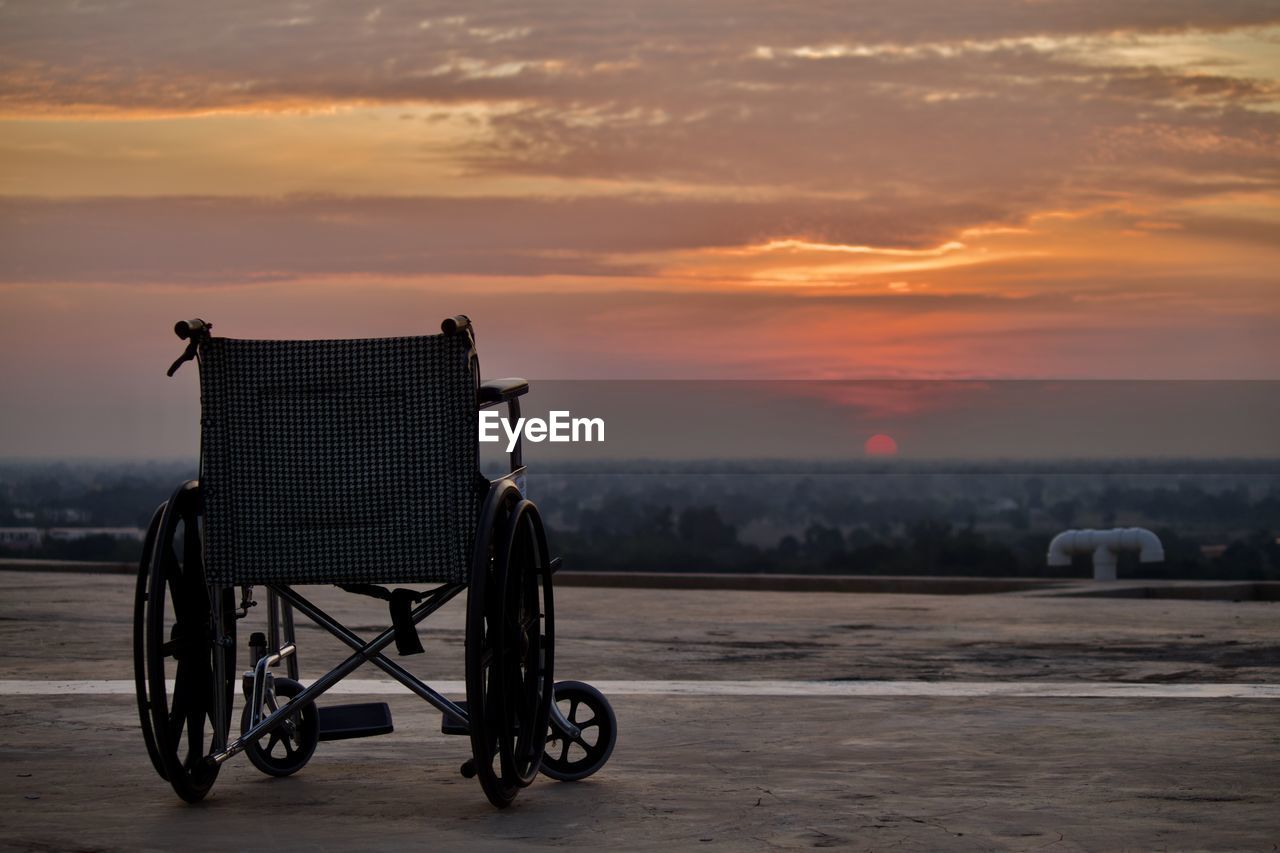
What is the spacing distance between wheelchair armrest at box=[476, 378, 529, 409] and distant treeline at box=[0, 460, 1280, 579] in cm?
2375

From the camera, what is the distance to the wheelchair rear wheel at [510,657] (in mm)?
5277

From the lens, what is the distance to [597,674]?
394 inches

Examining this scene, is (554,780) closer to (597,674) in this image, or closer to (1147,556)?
(597,674)

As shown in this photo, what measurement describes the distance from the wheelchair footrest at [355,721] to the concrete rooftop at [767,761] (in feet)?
0.56

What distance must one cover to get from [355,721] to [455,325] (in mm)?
1565

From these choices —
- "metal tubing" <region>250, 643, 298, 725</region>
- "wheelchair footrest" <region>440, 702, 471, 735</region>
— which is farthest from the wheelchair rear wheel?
"metal tubing" <region>250, 643, 298, 725</region>

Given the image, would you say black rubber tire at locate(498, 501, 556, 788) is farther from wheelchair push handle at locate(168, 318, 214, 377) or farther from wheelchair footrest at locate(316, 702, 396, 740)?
wheelchair push handle at locate(168, 318, 214, 377)

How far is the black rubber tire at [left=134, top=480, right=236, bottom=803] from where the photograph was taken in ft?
17.9

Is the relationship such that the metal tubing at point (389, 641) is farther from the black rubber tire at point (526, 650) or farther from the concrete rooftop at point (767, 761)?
the concrete rooftop at point (767, 761)

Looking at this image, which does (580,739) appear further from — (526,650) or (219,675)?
(219,675)

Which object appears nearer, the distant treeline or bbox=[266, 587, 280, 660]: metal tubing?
bbox=[266, 587, 280, 660]: metal tubing

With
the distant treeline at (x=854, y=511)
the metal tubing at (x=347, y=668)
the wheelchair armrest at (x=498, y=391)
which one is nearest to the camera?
the metal tubing at (x=347, y=668)

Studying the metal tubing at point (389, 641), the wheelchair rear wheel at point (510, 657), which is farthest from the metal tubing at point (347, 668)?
the wheelchair rear wheel at point (510, 657)

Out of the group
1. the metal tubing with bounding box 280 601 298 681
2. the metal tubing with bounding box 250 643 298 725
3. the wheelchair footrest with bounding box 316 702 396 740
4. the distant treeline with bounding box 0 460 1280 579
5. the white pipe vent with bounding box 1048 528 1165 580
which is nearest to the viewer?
the metal tubing with bounding box 250 643 298 725
